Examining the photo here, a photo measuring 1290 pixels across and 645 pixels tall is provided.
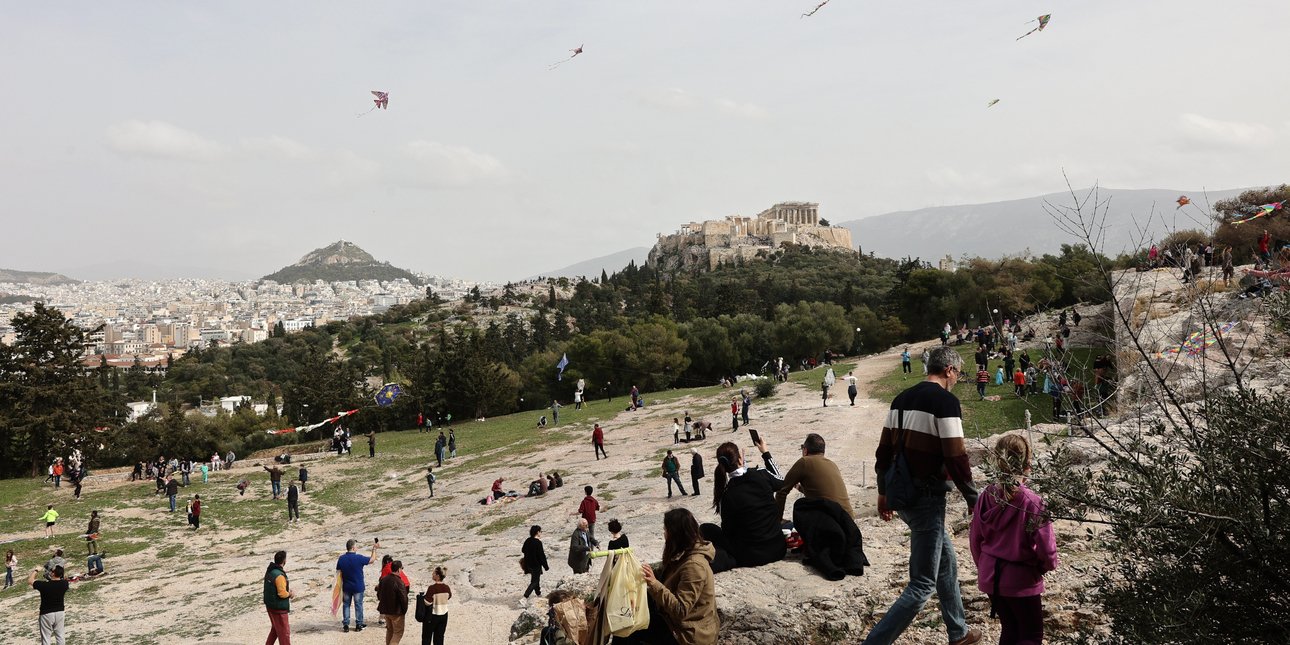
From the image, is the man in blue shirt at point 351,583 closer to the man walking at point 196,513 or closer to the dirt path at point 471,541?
the dirt path at point 471,541

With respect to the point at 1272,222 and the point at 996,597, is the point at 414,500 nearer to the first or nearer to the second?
the point at 996,597

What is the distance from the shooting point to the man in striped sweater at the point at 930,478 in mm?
4961

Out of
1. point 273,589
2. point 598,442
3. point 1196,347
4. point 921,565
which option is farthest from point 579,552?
point 598,442

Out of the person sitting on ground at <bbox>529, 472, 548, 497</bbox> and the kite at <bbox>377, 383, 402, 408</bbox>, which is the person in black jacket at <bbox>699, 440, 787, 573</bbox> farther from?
the kite at <bbox>377, 383, 402, 408</bbox>

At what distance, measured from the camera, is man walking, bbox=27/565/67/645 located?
1163cm

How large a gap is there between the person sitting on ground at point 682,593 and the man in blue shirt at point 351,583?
783cm

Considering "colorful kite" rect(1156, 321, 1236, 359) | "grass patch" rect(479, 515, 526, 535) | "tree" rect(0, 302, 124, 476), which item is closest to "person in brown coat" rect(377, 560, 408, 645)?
"colorful kite" rect(1156, 321, 1236, 359)

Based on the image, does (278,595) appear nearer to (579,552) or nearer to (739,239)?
(579,552)

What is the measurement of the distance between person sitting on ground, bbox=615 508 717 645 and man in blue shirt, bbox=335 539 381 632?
25.7ft

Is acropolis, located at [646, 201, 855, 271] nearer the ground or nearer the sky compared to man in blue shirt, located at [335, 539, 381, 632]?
nearer the sky

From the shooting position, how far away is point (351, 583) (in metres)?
11.8

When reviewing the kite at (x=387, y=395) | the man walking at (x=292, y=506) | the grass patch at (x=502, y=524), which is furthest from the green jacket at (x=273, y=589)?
the kite at (x=387, y=395)

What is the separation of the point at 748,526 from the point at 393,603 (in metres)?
5.79

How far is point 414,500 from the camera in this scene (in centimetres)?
2725
